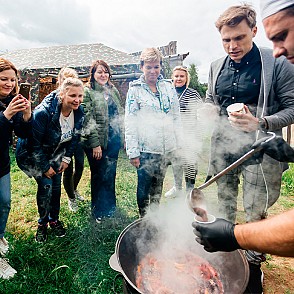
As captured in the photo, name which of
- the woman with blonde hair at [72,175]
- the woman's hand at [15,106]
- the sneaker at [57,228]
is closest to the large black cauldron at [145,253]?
the sneaker at [57,228]

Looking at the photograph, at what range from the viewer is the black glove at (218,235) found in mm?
1279

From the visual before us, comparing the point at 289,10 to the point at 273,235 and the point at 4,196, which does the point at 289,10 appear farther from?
the point at 4,196

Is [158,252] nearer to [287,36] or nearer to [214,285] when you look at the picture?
[214,285]

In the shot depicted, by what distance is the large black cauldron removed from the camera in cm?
191

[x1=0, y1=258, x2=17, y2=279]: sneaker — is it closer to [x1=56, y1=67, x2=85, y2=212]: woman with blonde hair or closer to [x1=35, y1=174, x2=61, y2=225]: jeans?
[x1=35, y1=174, x2=61, y2=225]: jeans

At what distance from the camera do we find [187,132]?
3.88 m

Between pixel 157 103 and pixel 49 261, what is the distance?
7.52ft

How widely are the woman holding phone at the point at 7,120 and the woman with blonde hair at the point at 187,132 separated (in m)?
2.20

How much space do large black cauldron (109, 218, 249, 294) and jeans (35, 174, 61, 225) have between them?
1.39 m

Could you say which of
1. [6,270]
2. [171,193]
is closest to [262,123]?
[171,193]

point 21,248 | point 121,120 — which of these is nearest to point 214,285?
point 21,248

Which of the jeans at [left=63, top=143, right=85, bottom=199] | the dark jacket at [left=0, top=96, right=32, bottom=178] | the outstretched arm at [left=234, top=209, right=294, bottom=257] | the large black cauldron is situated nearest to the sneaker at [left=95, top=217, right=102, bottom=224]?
the jeans at [left=63, top=143, right=85, bottom=199]

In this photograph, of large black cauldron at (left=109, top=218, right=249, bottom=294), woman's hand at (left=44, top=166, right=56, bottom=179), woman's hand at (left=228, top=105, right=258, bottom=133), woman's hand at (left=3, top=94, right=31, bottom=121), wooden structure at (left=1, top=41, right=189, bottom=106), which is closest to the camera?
large black cauldron at (left=109, top=218, right=249, bottom=294)

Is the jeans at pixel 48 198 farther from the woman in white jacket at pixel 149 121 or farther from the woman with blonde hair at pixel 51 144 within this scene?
the woman in white jacket at pixel 149 121
